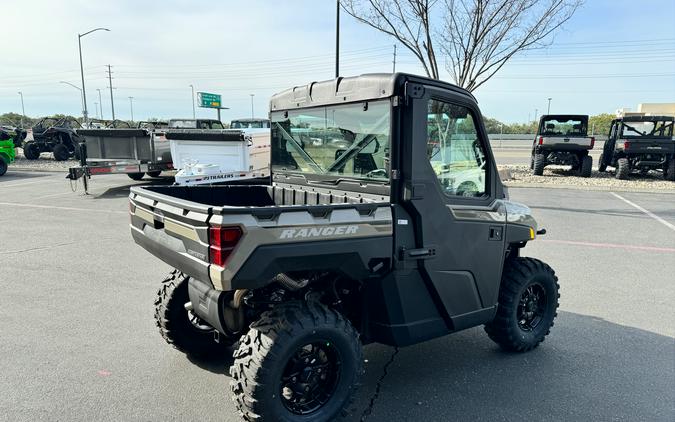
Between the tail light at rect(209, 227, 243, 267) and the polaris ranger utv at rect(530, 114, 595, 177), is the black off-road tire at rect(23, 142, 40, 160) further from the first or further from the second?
the tail light at rect(209, 227, 243, 267)

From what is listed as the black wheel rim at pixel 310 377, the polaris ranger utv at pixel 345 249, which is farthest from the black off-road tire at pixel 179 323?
the black wheel rim at pixel 310 377

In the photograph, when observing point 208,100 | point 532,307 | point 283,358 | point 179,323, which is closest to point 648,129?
point 532,307

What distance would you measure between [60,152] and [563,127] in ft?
73.4

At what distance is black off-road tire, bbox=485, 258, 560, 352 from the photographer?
144 inches

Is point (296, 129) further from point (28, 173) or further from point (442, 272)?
point (28, 173)

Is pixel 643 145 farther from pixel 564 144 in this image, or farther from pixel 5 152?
pixel 5 152

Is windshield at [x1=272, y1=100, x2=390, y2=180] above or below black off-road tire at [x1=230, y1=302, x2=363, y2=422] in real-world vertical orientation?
above

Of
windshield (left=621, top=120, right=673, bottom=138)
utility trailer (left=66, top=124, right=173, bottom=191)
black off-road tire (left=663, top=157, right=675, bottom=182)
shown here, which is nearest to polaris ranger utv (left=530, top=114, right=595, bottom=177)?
windshield (left=621, top=120, right=673, bottom=138)

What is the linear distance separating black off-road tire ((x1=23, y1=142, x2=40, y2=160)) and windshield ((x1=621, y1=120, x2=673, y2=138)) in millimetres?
26203

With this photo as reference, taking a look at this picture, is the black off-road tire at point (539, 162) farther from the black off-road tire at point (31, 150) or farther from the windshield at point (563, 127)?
the black off-road tire at point (31, 150)

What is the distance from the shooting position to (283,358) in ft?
8.23

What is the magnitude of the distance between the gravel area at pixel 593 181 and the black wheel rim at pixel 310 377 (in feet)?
38.8

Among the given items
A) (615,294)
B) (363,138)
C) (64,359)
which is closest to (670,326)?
(615,294)

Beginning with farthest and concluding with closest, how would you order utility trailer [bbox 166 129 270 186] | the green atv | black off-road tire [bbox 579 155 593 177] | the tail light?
the green atv < black off-road tire [bbox 579 155 593 177] < utility trailer [bbox 166 129 270 186] < the tail light
